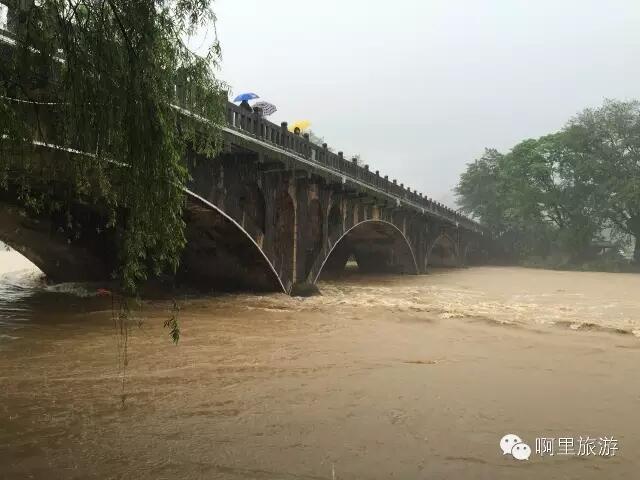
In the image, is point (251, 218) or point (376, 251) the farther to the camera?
point (376, 251)

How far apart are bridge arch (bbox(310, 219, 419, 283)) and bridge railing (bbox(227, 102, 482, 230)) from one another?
2.39m

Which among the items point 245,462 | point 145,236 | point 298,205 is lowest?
point 245,462

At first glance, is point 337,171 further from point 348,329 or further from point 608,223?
point 608,223

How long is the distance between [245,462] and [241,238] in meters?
10.8

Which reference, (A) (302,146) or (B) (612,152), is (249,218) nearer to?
(A) (302,146)

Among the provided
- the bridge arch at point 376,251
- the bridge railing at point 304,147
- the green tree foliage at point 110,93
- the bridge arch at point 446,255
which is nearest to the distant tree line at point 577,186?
the bridge arch at point 446,255

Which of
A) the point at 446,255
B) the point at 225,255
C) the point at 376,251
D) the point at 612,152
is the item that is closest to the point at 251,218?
the point at 225,255

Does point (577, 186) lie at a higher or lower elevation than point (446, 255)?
higher

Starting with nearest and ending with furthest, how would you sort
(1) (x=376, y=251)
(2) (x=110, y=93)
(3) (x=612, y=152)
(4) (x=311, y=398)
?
(2) (x=110, y=93) → (4) (x=311, y=398) → (1) (x=376, y=251) → (3) (x=612, y=152)

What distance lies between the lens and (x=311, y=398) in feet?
18.5

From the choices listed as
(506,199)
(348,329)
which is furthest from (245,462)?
(506,199)

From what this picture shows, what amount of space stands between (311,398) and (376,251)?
1108 inches

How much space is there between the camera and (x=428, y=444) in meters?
4.39

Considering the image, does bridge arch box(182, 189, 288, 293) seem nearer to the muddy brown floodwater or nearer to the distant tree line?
the muddy brown floodwater
